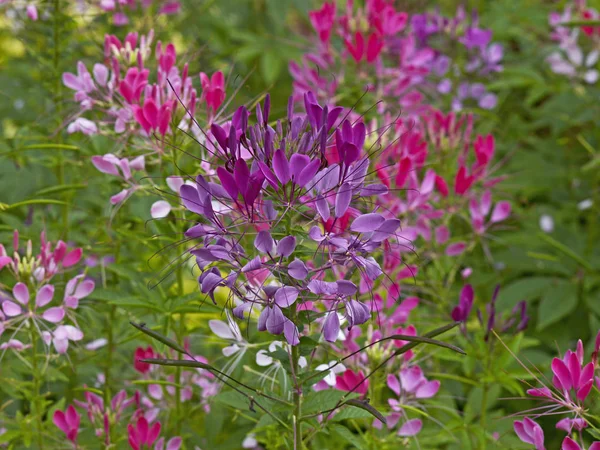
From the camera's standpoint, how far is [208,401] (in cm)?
123

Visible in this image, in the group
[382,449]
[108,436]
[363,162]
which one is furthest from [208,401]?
[363,162]

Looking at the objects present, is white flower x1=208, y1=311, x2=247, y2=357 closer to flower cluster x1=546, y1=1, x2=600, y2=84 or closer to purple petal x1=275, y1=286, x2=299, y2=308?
purple petal x1=275, y1=286, x2=299, y2=308

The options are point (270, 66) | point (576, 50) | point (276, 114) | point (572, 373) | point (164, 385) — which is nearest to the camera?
point (572, 373)

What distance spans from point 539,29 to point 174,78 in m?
1.53

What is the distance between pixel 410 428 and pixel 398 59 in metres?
1.10

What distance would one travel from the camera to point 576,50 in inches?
86.2

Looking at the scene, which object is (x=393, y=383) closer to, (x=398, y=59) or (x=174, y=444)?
(x=174, y=444)

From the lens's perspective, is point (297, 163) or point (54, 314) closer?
point (297, 163)

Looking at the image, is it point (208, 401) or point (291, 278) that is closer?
point (291, 278)

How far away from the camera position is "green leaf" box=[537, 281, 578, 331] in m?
1.79

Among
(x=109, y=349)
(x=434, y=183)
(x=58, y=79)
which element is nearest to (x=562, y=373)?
(x=434, y=183)

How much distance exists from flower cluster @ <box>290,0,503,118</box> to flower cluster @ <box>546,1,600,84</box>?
0.69 ft

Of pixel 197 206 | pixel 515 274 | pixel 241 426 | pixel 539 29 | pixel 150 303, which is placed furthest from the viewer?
pixel 539 29

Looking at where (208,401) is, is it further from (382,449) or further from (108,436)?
(382,449)
